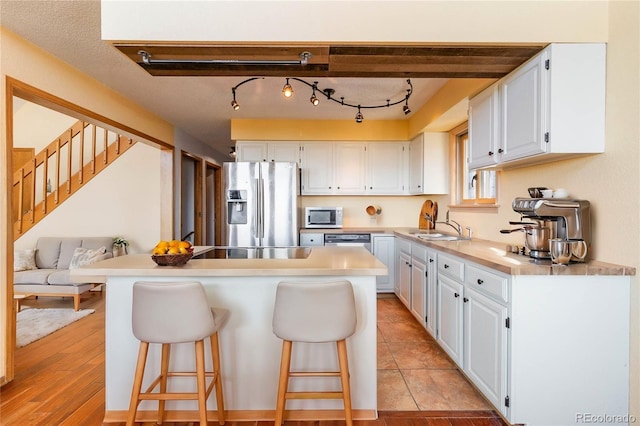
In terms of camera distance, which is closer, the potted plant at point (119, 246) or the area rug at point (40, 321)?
the area rug at point (40, 321)

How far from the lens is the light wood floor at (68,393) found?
1.91 meters

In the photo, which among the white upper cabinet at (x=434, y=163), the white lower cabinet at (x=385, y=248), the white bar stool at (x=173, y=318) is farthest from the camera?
the white lower cabinet at (x=385, y=248)

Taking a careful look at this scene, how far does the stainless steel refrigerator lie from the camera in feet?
13.7

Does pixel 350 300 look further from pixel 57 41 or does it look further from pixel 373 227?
pixel 373 227

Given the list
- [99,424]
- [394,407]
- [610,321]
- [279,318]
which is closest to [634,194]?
[610,321]

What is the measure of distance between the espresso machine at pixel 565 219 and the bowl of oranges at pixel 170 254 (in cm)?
199

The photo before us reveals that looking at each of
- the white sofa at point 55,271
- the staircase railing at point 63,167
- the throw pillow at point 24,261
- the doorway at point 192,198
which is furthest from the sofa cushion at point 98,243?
the doorway at point 192,198

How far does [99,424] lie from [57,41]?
2.61m

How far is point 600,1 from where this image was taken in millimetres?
1872

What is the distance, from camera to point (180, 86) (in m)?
3.43

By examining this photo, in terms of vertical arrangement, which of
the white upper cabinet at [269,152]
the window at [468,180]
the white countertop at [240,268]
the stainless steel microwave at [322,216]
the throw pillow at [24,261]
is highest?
the white upper cabinet at [269,152]

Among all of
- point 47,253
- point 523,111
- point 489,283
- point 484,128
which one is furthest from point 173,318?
point 47,253

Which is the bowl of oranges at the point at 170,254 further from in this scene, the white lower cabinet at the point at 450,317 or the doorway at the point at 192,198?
the doorway at the point at 192,198

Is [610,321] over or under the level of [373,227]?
under
